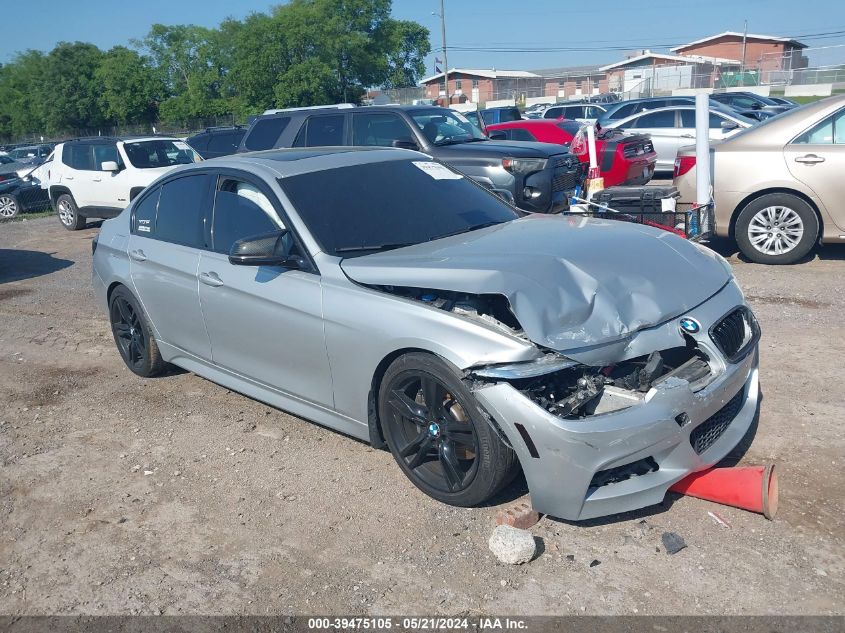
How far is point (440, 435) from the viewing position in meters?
3.69

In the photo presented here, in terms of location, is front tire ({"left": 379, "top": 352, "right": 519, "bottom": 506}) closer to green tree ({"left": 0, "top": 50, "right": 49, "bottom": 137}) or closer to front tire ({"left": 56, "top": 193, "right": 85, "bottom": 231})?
front tire ({"left": 56, "top": 193, "right": 85, "bottom": 231})

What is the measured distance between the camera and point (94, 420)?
5.37 metres

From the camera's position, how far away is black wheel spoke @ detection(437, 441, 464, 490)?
3672 mm

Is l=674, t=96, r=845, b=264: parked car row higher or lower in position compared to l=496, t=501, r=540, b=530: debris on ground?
higher

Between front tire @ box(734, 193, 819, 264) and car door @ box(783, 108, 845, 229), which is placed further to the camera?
front tire @ box(734, 193, 819, 264)

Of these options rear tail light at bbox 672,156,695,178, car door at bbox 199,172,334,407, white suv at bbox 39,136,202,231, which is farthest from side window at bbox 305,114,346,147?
car door at bbox 199,172,334,407

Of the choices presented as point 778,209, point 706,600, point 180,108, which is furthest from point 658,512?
point 180,108

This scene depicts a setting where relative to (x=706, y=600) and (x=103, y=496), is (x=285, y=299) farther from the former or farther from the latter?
(x=706, y=600)

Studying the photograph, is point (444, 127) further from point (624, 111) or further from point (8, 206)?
point (8, 206)

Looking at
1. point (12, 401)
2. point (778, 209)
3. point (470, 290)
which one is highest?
point (470, 290)

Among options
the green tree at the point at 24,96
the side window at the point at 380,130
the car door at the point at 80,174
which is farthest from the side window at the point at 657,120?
the green tree at the point at 24,96

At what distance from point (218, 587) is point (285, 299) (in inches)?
63.0

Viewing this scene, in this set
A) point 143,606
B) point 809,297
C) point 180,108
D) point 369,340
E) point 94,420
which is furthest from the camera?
point 180,108

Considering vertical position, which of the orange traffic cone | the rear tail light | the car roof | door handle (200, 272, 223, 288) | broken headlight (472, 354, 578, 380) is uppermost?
the car roof
